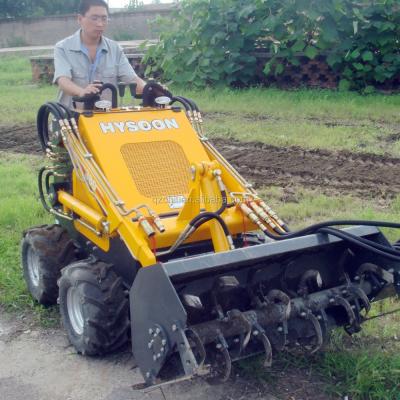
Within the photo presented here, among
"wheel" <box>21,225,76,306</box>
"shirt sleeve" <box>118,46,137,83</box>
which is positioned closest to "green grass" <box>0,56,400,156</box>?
"shirt sleeve" <box>118,46,137,83</box>

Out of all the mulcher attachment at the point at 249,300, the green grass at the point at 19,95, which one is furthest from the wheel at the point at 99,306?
the green grass at the point at 19,95

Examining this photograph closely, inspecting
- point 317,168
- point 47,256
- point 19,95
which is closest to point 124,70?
point 47,256

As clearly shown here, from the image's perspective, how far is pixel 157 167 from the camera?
4.18 meters

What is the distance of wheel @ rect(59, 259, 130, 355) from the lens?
3.64m

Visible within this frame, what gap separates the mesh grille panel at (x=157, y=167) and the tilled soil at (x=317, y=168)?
2882 mm

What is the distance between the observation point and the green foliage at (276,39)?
12.0m

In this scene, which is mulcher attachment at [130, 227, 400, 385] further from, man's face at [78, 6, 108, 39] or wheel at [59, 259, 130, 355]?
man's face at [78, 6, 108, 39]

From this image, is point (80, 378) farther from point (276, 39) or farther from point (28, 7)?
point (28, 7)

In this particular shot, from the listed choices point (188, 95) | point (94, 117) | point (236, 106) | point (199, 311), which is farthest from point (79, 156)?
point (188, 95)

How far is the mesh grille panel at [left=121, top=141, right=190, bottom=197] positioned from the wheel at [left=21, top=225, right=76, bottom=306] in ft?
2.56

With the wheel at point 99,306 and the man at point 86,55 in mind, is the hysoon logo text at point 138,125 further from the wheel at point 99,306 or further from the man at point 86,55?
the wheel at point 99,306

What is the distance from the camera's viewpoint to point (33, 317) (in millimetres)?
4484

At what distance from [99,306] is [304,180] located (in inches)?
159

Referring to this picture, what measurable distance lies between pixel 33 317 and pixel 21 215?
6.34 ft
